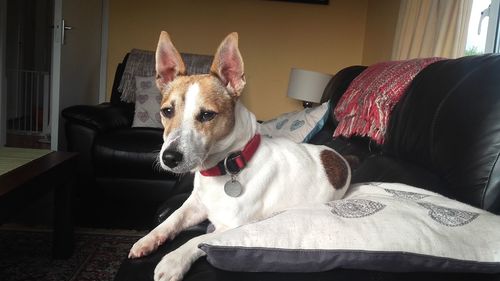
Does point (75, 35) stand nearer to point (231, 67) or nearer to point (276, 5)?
point (276, 5)

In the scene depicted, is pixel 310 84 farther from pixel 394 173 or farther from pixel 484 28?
pixel 394 173

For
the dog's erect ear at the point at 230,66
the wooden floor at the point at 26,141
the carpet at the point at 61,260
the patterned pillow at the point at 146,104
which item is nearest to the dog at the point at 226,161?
the dog's erect ear at the point at 230,66

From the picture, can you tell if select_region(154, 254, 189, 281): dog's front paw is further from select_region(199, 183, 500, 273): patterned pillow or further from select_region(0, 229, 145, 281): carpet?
select_region(0, 229, 145, 281): carpet

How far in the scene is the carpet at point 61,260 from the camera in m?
2.04

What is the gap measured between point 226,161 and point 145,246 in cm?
33

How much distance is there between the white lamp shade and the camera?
358cm

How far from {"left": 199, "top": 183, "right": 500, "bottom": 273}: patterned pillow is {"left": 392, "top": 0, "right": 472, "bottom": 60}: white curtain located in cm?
173

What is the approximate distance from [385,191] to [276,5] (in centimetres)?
339

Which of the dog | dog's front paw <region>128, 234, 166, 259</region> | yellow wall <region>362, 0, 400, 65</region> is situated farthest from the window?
dog's front paw <region>128, 234, 166, 259</region>

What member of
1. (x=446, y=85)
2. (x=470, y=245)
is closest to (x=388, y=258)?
(x=470, y=245)

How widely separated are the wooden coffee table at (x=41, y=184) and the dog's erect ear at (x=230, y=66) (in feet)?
3.26

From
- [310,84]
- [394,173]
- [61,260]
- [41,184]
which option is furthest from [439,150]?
[310,84]

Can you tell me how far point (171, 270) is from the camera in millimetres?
897

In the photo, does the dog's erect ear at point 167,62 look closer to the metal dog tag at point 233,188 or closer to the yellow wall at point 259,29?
the metal dog tag at point 233,188
